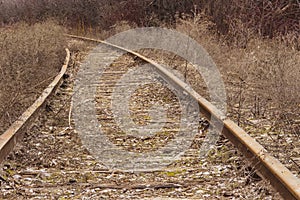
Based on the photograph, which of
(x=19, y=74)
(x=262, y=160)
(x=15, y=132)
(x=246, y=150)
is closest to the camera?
(x=262, y=160)

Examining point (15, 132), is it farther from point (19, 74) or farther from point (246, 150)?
point (246, 150)

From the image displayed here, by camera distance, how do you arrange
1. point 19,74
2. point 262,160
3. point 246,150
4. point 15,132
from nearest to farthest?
point 262,160, point 246,150, point 15,132, point 19,74

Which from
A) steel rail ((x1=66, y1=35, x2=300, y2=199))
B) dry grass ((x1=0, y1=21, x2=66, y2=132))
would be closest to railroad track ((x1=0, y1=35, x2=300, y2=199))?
steel rail ((x1=66, y1=35, x2=300, y2=199))

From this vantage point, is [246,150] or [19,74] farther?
[19,74]

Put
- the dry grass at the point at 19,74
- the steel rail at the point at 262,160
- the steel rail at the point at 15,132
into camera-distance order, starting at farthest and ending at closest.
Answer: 1. the dry grass at the point at 19,74
2. the steel rail at the point at 15,132
3. the steel rail at the point at 262,160

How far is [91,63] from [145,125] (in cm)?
839

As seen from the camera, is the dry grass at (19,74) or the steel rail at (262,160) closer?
the steel rail at (262,160)

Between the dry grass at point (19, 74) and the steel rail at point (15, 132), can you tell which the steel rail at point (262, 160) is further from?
the dry grass at point (19, 74)

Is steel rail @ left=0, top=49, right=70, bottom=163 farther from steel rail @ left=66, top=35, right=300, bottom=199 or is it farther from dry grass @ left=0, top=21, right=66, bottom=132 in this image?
steel rail @ left=66, top=35, right=300, bottom=199

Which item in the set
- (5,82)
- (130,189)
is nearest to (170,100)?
(5,82)

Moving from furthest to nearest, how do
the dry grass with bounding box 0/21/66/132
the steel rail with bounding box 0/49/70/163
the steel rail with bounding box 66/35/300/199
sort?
the dry grass with bounding box 0/21/66/132, the steel rail with bounding box 0/49/70/163, the steel rail with bounding box 66/35/300/199

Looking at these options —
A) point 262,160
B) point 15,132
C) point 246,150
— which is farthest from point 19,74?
point 262,160

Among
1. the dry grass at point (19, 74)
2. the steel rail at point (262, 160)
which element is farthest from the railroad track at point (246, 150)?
the dry grass at point (19, 74)

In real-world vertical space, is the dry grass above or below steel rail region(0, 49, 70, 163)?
above
